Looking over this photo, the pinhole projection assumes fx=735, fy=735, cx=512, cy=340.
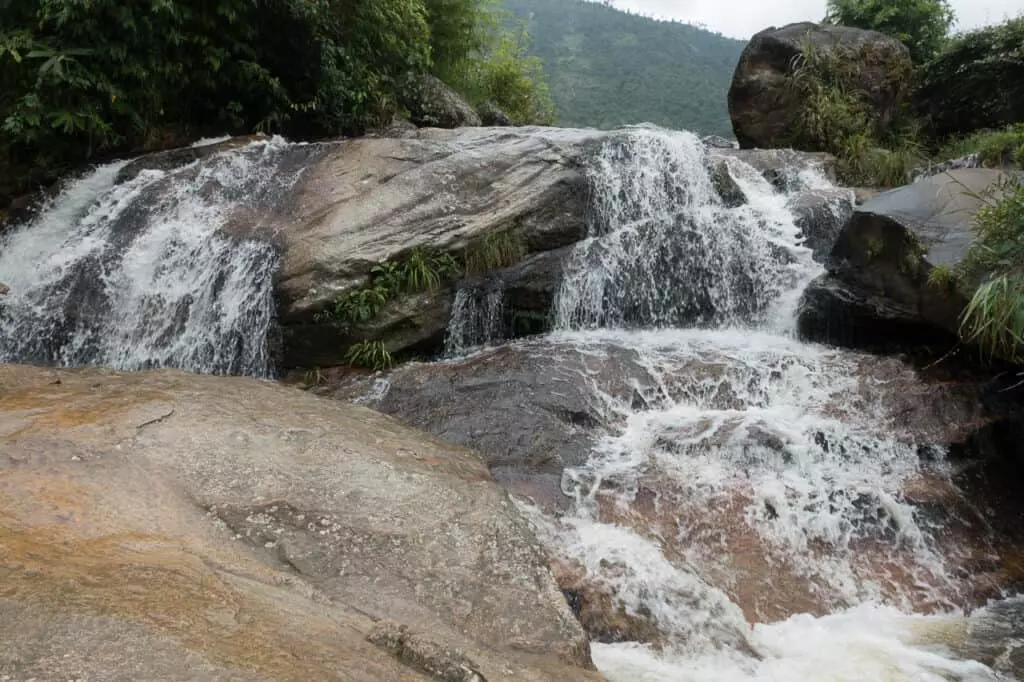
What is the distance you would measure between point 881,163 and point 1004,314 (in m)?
5.59

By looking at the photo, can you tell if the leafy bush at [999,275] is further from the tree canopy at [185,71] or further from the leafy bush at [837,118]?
the tree canopy at [185,71]

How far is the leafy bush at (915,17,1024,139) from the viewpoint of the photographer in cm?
1087

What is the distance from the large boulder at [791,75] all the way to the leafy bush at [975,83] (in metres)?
0.50

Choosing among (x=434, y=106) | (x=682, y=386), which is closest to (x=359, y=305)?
(x=682, y=386)

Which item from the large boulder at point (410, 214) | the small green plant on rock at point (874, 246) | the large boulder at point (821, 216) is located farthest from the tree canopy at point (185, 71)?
the small green plant on rock at point (874, 246)

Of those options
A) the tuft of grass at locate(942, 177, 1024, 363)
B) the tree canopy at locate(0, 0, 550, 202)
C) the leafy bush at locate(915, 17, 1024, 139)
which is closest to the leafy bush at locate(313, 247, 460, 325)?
the tree canopy at locate(0, 0, 550, 202)

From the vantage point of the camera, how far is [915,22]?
13.2m

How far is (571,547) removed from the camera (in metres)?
4.45

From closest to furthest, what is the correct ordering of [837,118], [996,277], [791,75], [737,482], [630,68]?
[737,482] < [996,277] < [837,118] < [791,75] < [630,68]

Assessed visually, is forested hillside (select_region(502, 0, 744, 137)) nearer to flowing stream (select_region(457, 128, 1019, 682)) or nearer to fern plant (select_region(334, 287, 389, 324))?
flowing stream (select_region(457, 128, 1019, 682))

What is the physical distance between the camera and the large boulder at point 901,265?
6.63 m

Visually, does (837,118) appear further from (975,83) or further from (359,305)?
(359,305)

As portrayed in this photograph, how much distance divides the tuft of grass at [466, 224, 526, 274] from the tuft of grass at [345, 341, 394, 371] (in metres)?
1.34

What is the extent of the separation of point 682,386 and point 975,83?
28.4 ft
